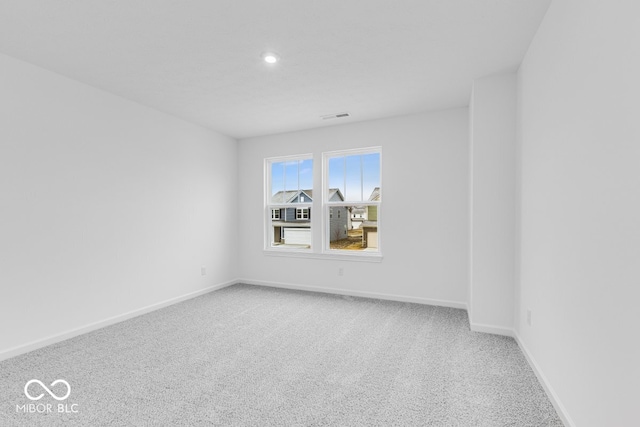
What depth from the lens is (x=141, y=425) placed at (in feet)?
5.52

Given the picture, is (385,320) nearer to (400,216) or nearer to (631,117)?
(400,216)

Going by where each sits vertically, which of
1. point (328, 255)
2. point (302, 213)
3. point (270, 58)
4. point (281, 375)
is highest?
point (270, 58)

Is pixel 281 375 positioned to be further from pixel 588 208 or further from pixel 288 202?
pixel 288 202

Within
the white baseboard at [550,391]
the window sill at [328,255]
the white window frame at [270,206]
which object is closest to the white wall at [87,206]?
the white window frame at [270,206]

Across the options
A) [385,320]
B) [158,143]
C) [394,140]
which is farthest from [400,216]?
[158,143]

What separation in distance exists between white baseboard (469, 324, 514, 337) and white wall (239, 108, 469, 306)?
0.80 m

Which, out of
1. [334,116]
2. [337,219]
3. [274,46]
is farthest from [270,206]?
[274,46]

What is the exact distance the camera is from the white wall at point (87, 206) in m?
2.56

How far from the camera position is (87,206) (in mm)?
3088

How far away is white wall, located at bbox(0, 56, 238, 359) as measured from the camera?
2.56 metres

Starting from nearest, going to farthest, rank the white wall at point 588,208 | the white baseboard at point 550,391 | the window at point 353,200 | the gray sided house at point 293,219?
the white wall at point 588,208
the white baseboard at point 550,391
the window at point 353,200
the gray sided house at point 293,219

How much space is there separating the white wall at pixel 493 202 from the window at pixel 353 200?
1.51 m

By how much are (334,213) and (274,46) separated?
9.03ft

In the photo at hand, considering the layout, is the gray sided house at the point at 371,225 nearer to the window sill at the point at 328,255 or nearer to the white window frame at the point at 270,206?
the window sill at the point at 328,255
